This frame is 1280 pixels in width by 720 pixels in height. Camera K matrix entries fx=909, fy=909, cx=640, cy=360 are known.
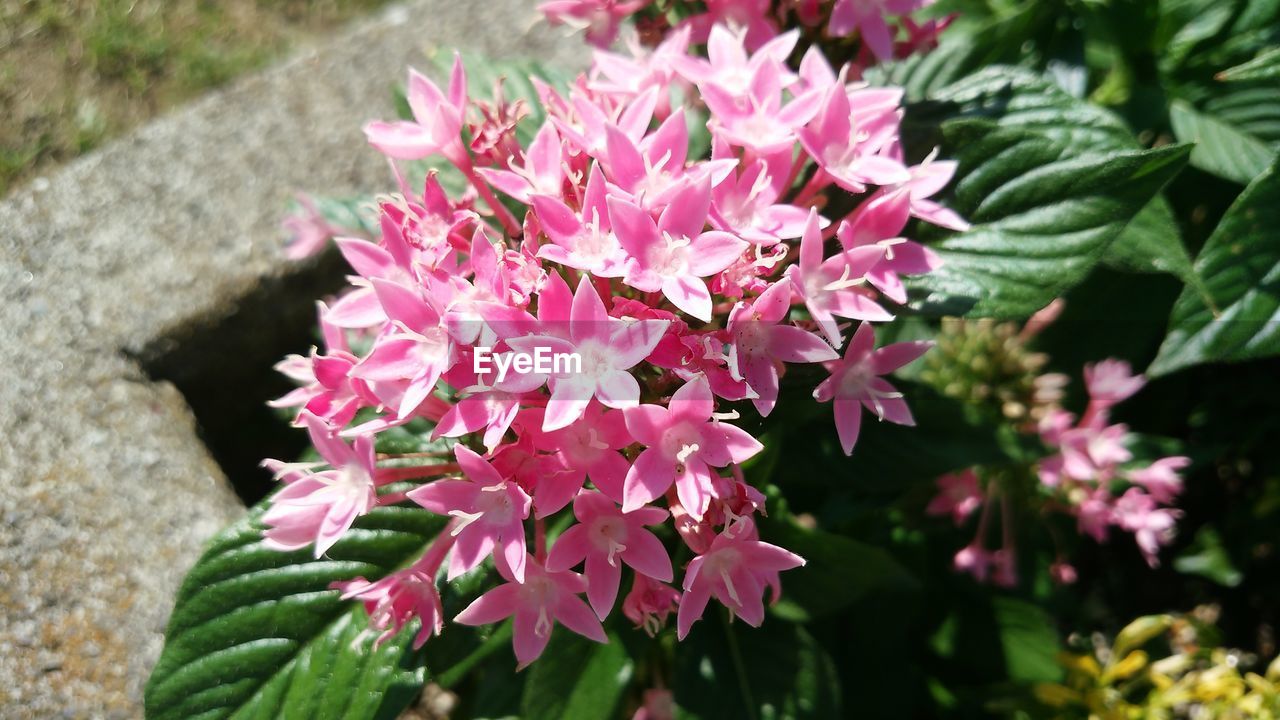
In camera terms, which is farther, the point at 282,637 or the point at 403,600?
the point at 282,637

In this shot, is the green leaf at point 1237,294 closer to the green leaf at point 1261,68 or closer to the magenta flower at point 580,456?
the green leaf at point 1261,68

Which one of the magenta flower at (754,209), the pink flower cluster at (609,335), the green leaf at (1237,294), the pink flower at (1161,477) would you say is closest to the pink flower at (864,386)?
the pink flower cluster at (609,335)

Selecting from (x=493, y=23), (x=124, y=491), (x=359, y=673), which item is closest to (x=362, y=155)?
(x=493, y=23)

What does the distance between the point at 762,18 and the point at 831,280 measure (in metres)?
0.43

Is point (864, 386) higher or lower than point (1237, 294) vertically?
higher

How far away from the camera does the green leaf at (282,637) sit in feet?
3.43

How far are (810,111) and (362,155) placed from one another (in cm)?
125

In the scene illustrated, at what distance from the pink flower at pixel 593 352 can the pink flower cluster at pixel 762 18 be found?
1.58 feet

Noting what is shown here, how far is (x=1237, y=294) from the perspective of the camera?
1.12 metres

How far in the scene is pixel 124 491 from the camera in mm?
1435

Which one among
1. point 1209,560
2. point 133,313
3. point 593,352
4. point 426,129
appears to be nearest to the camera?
point 593,352

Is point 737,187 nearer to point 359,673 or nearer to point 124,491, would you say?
point 359,673

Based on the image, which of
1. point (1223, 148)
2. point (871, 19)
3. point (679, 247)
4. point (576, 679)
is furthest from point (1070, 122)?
point (576, 679)

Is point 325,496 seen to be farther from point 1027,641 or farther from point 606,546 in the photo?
point 1027,641
